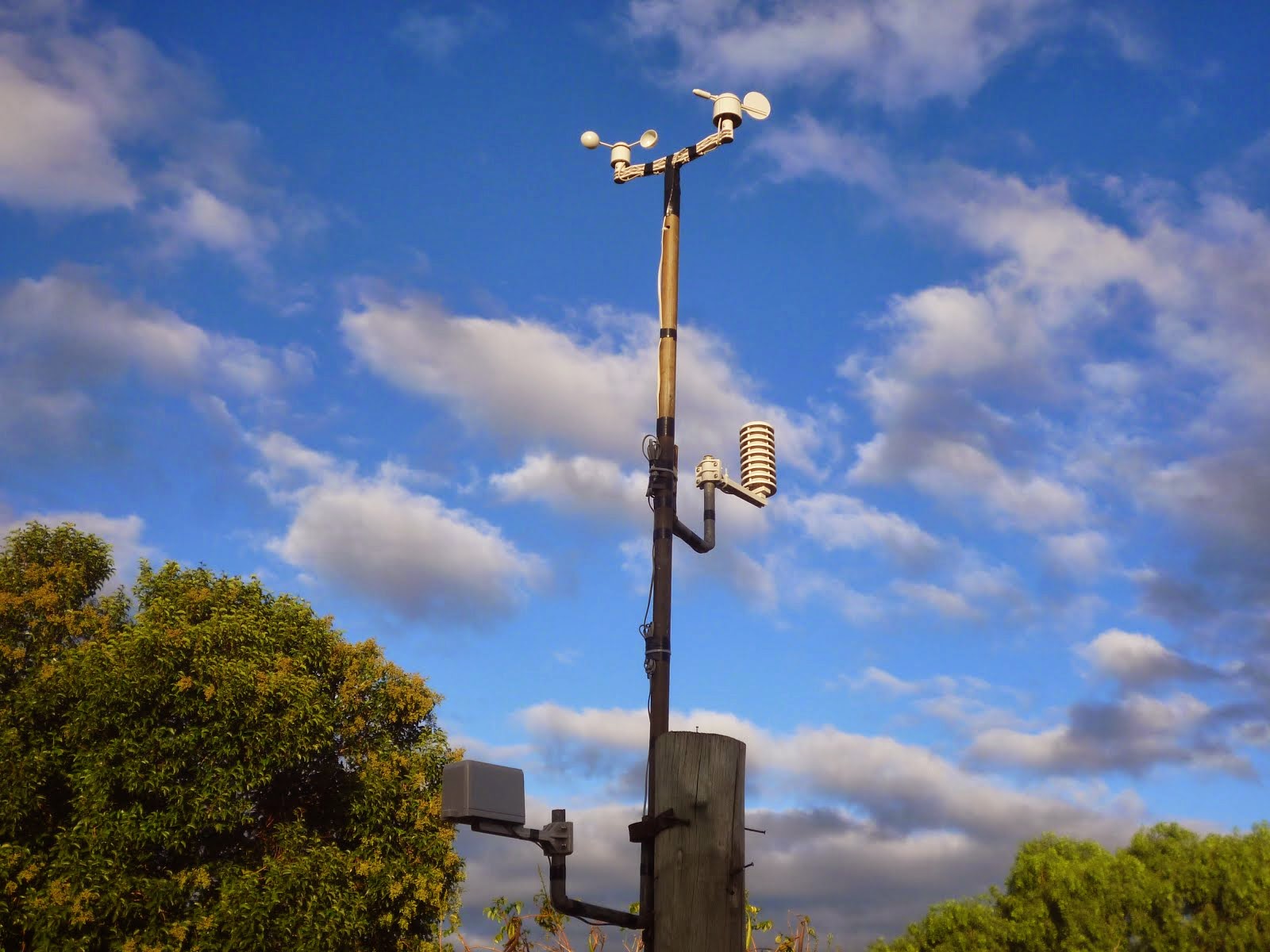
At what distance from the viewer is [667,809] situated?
611cm

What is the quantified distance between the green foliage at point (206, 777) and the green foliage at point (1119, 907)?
14.1m

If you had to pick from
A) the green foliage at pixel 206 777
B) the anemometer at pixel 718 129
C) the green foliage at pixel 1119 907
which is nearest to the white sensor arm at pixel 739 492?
the anemometer at pixel 718 129

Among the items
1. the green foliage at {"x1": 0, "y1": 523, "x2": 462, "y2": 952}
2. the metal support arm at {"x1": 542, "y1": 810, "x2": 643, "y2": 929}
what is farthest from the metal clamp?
the green foliage at {"x1": 0, "y1": 523, "x2": 462, "y2": 952}

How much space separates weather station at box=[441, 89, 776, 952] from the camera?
6.00 metres

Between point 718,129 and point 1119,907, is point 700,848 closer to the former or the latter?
point 718,129

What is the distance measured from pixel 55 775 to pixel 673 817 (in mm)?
18951

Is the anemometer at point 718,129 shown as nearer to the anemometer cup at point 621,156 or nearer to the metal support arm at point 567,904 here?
the anemometer cup at point 621,156

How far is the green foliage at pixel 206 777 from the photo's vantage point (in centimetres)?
1988

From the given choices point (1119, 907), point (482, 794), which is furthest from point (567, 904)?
point (1119, 907)

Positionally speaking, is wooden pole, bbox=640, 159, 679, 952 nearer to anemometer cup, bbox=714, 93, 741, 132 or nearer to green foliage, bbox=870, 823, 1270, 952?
anemometer cup, bbox=714, 93, 741, 132

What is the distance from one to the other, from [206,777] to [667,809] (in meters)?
16.8

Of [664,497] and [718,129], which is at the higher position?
[718,129]

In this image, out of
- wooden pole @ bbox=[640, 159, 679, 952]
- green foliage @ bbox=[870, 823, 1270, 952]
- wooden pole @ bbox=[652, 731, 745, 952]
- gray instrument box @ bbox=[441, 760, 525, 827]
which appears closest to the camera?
wooden pole @ bbox=[652, 731, 745, 952]

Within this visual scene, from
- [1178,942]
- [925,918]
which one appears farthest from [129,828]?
[1178,942]
